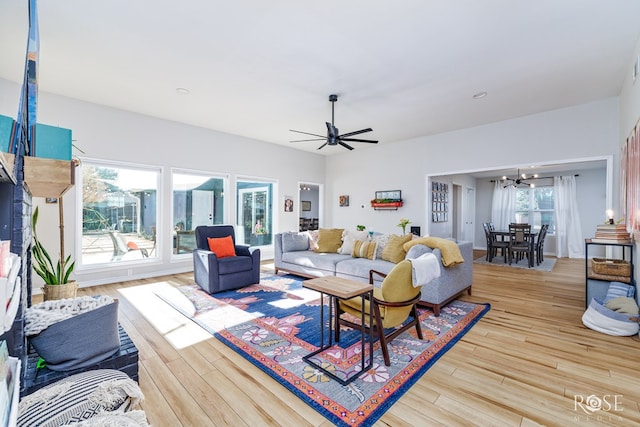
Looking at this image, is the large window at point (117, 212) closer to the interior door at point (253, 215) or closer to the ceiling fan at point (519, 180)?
the interior door at point (253, 215)

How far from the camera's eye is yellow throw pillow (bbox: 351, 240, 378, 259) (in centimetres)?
434

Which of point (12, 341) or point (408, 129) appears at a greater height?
point (408, 129)

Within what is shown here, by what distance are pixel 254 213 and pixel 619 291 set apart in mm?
6318

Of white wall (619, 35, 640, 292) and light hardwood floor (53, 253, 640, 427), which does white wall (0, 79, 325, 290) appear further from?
white wall (619, 35, 640, 292)

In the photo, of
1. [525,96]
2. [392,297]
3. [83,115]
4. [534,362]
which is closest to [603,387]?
[534,362]

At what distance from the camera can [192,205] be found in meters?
5.89

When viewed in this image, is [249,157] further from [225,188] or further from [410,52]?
[410,52]

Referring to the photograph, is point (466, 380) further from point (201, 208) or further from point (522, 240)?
point (522, 240)

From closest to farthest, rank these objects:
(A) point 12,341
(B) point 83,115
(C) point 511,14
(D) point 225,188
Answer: (A) point 12,341 → (C) point 511,14 → (B) point 83,115 → (D) point 225,188

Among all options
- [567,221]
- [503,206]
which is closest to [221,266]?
[503,206]

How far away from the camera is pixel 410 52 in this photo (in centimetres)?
307

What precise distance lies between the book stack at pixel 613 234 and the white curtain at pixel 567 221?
18.0 feet

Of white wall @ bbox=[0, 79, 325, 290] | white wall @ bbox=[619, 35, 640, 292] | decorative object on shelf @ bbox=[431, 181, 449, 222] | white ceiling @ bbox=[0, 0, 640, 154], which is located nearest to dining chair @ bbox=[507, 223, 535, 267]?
decorative object on shelf @ bbox=[431, 181, 449, 222]

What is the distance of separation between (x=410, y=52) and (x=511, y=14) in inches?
35.8
